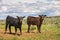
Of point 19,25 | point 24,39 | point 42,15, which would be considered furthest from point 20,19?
point 42,15

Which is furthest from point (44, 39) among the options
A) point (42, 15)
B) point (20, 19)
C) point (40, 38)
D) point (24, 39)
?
point (42, 15)

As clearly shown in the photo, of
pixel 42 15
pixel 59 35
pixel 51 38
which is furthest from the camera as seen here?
pixel 42 15

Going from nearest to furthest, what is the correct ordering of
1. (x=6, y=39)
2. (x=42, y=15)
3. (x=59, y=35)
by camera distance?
(x=6, y=39), (x=59, y=35), (x=42, y=15)

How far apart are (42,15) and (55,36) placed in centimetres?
378

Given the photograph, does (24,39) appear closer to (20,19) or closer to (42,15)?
(20,19)

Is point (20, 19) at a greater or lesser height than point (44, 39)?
greater

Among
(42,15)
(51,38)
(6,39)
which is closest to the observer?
(6,39)

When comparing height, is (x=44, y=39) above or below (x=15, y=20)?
below

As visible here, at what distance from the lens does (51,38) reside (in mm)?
21172

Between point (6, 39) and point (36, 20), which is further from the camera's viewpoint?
point (36, 20)

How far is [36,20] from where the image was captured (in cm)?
2566

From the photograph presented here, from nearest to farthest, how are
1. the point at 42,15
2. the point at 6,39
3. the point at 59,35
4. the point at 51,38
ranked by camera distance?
the point at 6,39 < the point at 51,38 < the point at 59,35 < the point at 42,15

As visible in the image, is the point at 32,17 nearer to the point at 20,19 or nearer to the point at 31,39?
the point at 20,19

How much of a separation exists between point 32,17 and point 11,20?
3.55m
